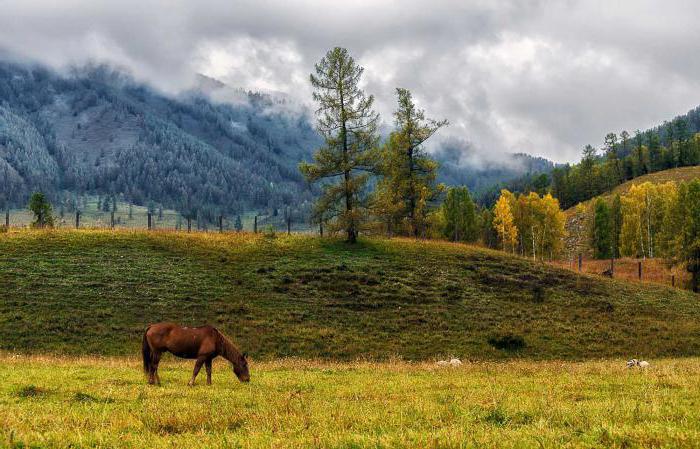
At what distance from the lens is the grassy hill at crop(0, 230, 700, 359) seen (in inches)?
1341

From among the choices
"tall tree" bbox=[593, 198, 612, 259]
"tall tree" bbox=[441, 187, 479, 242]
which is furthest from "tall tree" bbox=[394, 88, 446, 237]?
"tall tree" bbox=[593, 198, 612, 259]

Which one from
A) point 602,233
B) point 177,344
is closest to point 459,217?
point 602,233

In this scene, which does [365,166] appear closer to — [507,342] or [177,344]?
[507,342]

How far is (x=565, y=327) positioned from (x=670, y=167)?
181 metres

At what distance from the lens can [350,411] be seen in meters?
10.7

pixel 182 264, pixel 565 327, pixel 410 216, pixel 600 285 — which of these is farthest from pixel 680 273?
pixel 182 264

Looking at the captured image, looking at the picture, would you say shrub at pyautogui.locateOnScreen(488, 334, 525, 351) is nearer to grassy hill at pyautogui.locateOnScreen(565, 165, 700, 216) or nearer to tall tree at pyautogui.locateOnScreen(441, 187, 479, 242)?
tall tree at pyautogui.locateOnScreen(441, 187, 479, 242)

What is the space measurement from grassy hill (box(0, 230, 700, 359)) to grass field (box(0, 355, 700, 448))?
14656 mm

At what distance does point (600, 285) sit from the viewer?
169ft

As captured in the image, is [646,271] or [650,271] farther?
[646,271]

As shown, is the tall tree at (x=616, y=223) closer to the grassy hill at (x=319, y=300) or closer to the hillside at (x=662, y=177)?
the hillside at (x=662, y=177)

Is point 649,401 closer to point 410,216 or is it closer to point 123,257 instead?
point 123,257

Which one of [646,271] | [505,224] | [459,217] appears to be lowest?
[646,271]

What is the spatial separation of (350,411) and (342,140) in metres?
47.1
